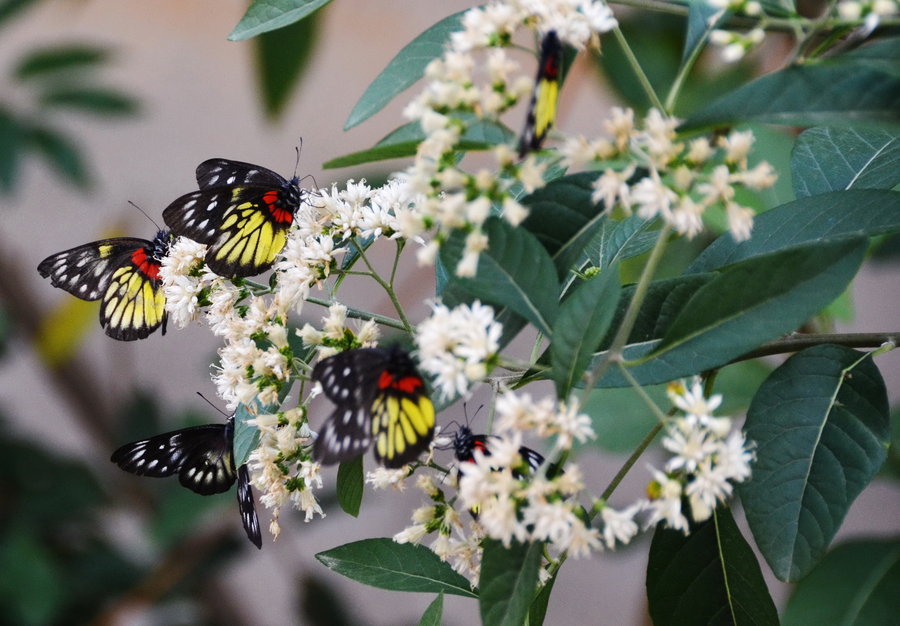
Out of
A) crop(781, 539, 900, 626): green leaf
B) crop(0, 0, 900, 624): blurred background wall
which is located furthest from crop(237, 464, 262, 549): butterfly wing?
crop(0, 0, 900, 624): blurred background wall

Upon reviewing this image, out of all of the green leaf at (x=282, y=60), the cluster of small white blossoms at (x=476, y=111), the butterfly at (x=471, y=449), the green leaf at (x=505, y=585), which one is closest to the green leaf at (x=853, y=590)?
the butterfly at (x=471, y=449)

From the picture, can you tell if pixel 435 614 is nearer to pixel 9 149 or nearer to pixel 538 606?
pixel 538 606

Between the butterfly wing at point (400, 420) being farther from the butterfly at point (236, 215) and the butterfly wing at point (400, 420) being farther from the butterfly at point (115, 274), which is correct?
the butterfly at point (115, 274)

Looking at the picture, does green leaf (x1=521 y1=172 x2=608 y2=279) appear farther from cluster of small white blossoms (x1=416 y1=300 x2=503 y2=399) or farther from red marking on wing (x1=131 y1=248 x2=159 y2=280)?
red marking on wing (x1=131 y1=248 x2=159 y2=280)

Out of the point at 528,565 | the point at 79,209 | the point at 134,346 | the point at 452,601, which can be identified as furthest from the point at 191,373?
the point at 528,565

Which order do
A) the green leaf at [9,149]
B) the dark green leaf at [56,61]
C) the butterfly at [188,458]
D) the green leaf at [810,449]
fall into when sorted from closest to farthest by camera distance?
the green leaf at [810,449], the butterfly at [188,458], the green leaf at [9,149], the dark green leaf at [56,61]

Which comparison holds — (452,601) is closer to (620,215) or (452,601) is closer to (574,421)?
(620,215)
